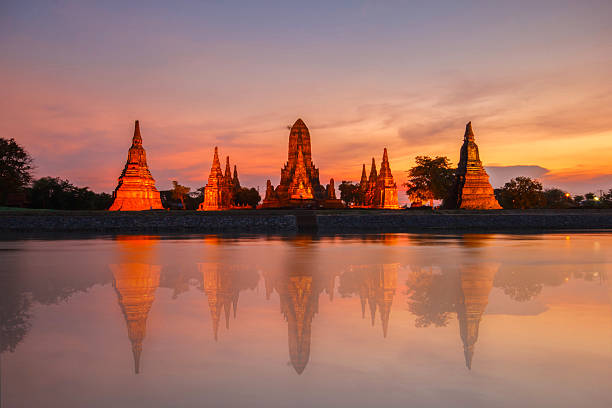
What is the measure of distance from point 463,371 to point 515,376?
0.40 meters

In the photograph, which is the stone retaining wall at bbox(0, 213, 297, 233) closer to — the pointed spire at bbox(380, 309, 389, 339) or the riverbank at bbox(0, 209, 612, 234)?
the riverbank at bbox(0, 209, 612, 234)

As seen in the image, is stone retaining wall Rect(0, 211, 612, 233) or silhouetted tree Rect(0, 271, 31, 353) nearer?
silhouetted tree Rect(0, 271, 31, 353)

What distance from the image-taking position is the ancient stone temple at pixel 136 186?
→ 124ft

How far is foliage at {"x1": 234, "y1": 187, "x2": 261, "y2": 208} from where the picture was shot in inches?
3481

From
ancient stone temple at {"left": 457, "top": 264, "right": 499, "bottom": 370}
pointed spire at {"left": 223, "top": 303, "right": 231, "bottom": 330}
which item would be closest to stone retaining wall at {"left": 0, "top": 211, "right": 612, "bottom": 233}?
ancient stone temple at {"left": 457, "top": 264, "right": 499, "bottom": 370}

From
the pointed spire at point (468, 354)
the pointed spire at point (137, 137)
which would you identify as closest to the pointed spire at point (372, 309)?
the pointed spire at point (468, 354)

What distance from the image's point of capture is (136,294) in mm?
7180

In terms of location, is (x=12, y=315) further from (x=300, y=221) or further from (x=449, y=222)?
(x=449, y=222)

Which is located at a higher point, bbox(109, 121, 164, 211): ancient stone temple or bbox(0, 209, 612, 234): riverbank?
bbox(109, 121, 164, 211): ancient stone temple

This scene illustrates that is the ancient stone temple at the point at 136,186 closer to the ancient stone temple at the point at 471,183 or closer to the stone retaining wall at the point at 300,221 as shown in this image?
the stone retaining wall at the point at 300,221

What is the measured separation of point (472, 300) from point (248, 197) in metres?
88.2

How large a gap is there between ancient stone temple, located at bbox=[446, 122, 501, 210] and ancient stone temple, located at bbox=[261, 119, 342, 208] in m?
A: 17.1

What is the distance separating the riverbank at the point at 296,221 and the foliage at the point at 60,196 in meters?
30.1

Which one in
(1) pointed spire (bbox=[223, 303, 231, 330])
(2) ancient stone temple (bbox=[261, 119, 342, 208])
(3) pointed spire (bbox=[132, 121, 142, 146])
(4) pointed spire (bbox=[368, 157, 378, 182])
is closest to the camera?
(1) pointed spire (bbox=[223, 303, 231, 330])
